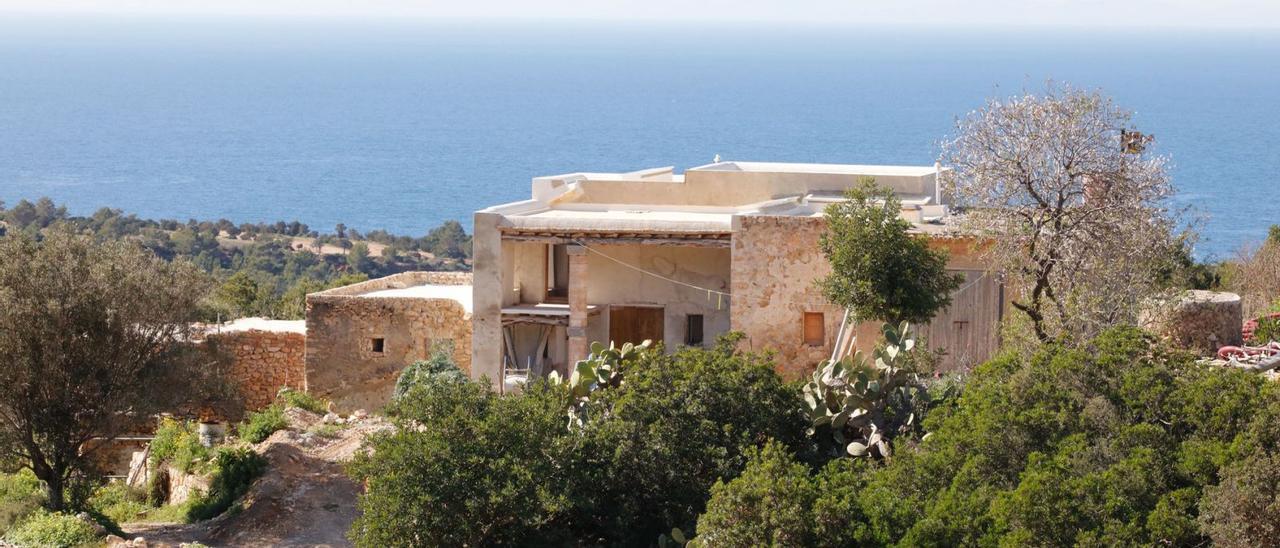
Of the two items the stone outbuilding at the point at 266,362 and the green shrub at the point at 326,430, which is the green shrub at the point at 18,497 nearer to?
the green shrub at the point at 326,430

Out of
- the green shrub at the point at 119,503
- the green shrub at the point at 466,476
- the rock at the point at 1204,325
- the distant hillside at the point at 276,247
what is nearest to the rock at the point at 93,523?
the green shrub at the point at 119,503

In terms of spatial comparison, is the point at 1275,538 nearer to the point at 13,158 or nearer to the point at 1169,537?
the point at 1169,537

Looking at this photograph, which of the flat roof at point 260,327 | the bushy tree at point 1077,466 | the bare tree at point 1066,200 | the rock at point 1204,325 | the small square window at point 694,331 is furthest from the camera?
the flat roof at point 260,327

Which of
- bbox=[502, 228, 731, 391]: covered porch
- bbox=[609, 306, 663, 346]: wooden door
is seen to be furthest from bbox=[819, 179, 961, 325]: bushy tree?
bbox=[609, 306, 663, 346]: wooden door

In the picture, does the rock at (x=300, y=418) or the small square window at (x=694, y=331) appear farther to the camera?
the small square window at (x=694, y=331)

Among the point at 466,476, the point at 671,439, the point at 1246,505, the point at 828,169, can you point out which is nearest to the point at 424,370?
the point at 828,169

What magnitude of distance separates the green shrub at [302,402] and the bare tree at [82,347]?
15.7 feet

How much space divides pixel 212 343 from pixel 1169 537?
1396 cm

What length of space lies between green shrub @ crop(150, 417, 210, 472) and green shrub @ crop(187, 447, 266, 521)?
70 cm

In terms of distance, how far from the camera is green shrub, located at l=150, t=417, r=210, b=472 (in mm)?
24406

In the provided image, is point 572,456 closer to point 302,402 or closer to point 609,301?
point 609,301

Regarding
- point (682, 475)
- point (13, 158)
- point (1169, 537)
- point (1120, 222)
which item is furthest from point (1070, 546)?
point (13, 158)

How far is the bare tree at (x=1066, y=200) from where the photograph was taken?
2097 centimetres

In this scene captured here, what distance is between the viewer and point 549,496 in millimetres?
17625
